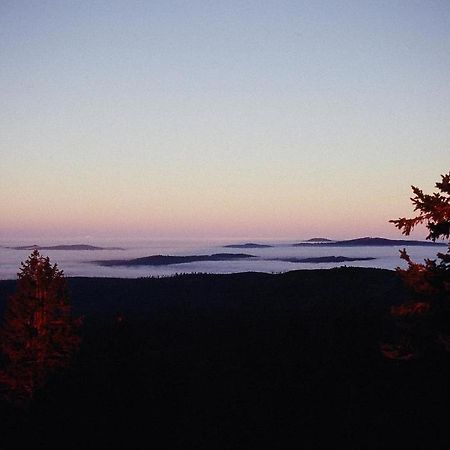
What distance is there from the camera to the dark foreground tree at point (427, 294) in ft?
31.2

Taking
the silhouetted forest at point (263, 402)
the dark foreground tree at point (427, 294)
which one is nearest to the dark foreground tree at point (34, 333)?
the silhouetted forest at point (263, 402)

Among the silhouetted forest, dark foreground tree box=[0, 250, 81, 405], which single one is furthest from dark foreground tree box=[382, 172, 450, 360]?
dark foreground tree box=[0, 250, 81, 405]

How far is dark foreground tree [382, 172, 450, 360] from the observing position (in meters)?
9.52

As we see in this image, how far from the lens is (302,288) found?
628 feet

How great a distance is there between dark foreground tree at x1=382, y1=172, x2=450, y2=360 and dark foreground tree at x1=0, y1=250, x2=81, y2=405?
75.0ft

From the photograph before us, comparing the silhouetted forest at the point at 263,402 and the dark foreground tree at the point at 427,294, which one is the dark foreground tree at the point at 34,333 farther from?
the dark foreground tree at the point at 427,294

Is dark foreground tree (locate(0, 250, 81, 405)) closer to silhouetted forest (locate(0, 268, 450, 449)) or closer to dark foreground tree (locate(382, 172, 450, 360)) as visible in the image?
silhouetted forest (locate(0, 268, 450, 449))

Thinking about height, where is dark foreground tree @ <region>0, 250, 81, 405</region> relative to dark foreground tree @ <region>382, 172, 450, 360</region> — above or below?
below

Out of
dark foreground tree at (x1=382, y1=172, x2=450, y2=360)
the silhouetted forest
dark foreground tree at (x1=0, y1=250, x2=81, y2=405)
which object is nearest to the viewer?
dark foreground tree at (x1=382, y1=172, x2=450, y2=360)

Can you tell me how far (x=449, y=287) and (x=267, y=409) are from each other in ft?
136

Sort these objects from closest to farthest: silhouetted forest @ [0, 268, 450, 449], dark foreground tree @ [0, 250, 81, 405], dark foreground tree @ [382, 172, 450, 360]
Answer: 1. dark foreground tree @ [382, 172, 450, 360]
2. silhouetted forest @ [0, 268, 450, 449]
3. dark foreground tree @ [0, 250, 81, 405]

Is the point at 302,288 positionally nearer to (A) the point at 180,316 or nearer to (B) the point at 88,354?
(A) the point at 180,316

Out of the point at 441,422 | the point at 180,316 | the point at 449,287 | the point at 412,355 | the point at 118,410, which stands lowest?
the point at 180,316

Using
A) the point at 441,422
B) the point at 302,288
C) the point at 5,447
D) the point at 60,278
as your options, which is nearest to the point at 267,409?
the point at 5,447
